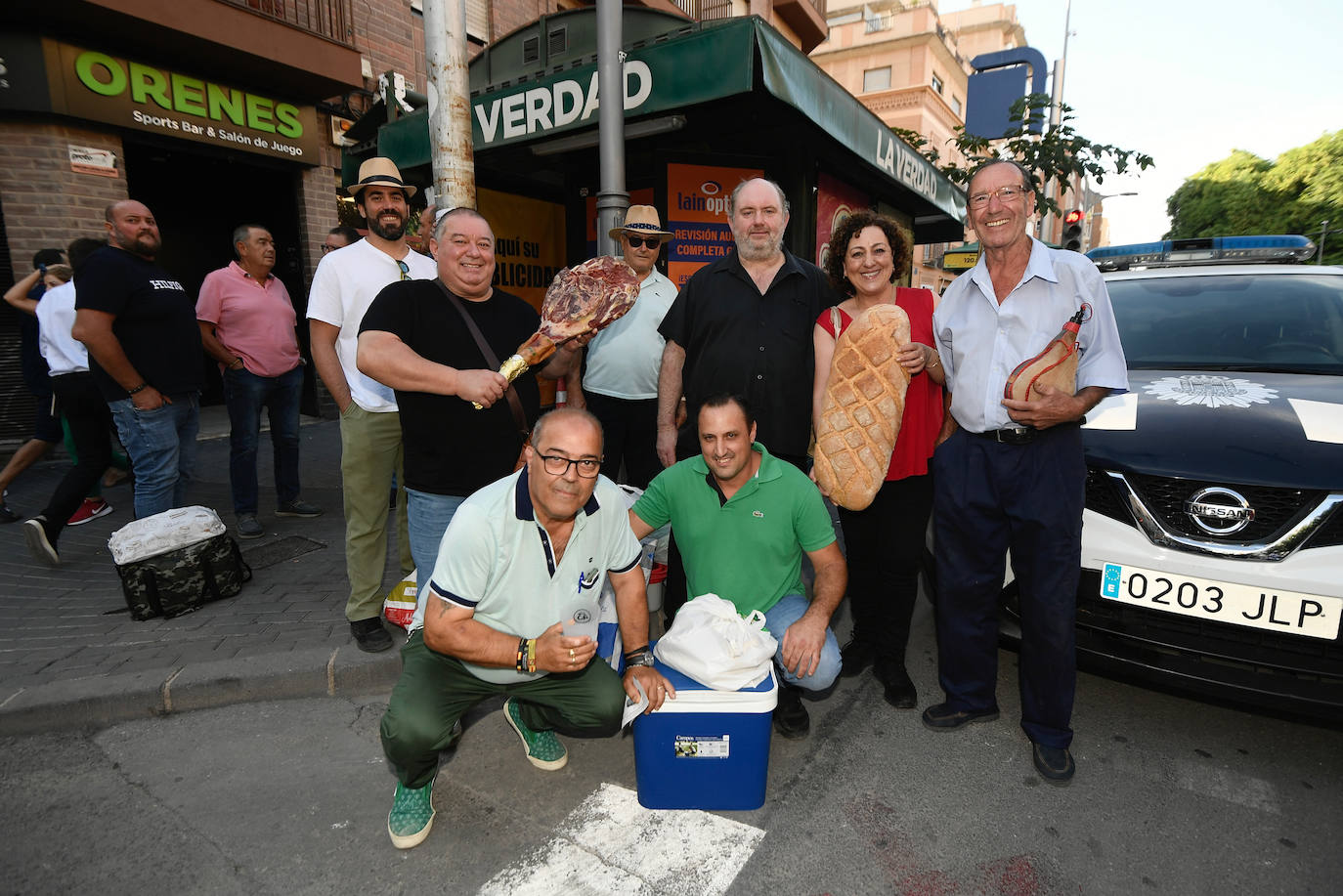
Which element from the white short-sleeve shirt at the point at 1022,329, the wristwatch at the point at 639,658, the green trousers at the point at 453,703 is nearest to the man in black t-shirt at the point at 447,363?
the green trousers at the point at 453,703

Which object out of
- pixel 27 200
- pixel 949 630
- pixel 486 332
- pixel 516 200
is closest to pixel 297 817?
pixel 486 332

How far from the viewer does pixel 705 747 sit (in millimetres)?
2248

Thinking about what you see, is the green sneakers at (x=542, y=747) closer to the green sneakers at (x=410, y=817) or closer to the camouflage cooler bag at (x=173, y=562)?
the green sneakers at (x=410, y=817)

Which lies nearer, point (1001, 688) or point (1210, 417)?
point (1210, 417)

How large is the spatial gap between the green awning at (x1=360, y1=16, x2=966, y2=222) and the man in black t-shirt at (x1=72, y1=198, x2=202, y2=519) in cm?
252

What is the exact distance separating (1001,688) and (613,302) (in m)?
2.40

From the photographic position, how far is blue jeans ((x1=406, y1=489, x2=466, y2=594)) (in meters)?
2.82

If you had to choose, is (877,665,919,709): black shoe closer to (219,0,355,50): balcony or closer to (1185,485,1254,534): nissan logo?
(1185,485,1254,534): nissan logo

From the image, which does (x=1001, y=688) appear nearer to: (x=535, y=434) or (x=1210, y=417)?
(x=1210, y=417)

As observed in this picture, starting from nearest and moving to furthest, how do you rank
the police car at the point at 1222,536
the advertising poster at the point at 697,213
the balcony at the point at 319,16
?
the police car at the point at 1222,536 < the advertising poster at the point at 697,213 < the balcony at the point at 319,16

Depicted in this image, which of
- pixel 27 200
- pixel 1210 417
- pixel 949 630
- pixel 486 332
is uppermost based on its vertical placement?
pixel 27 200

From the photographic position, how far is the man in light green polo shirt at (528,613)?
2164mm

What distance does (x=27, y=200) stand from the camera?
23.2ft

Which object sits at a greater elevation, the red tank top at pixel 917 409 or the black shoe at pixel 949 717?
the red tank top at pixel 917 409
